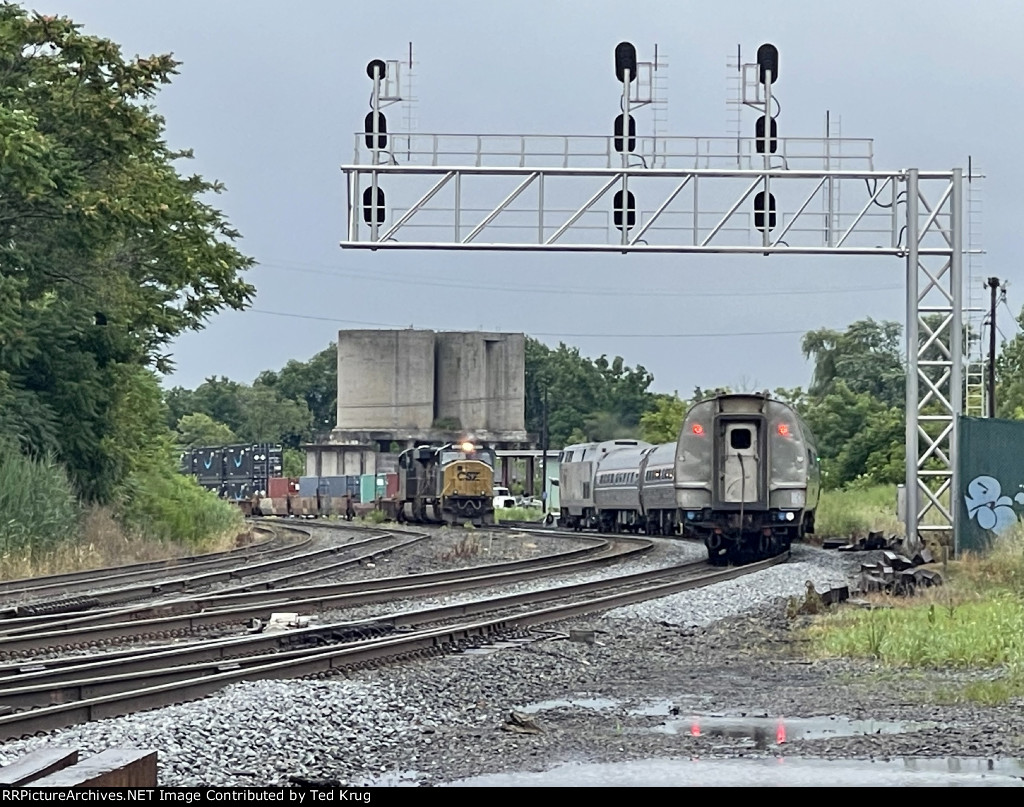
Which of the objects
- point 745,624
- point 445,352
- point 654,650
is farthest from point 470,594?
point 445,352

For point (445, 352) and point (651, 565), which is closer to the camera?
point (651, 565)

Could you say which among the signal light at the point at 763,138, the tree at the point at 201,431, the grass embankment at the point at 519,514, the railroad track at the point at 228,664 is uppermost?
the signal light at the point at 763,138

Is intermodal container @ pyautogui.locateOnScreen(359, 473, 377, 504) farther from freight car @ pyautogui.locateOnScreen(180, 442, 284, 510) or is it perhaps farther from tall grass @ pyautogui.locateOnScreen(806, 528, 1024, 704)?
tall grass @ pyautogui.locateOnScreen(806, 528, 1024, 704)

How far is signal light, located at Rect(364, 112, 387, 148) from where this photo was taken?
2828 cm

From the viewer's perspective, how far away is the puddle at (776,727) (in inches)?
409

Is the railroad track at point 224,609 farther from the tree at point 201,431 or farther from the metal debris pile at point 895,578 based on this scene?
the tree at point 201,431

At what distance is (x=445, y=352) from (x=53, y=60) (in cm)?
7187

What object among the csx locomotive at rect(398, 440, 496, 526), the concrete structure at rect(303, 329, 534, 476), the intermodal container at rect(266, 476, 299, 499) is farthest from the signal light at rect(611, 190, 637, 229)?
the concrete structure at rect(303, 329, 534, 476)

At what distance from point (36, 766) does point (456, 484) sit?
47.0 m

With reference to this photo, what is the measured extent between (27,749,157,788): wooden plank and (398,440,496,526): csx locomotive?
46.4m

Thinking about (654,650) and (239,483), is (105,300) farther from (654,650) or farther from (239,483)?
(239,483)

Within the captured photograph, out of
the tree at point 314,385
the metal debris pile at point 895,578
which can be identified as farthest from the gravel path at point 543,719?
the tree at point 314,385

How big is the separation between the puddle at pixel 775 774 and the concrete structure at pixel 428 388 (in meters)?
87.4

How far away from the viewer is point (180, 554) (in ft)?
113
